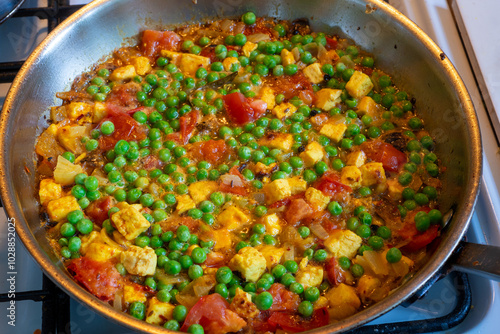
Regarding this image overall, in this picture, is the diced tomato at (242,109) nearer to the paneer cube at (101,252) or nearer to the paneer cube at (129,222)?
the paneer cube at (129,222)

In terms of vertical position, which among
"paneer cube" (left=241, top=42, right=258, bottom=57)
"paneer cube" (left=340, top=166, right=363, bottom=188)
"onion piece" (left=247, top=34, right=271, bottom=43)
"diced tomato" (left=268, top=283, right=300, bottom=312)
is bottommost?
"diced tomato" (left=268, top=283, right=300, bottom=312)

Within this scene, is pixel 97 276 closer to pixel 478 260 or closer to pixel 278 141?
pixel 278 141

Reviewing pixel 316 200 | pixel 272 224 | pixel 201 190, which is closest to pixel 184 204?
pixel 201 190

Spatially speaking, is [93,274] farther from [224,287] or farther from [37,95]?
[37,95]

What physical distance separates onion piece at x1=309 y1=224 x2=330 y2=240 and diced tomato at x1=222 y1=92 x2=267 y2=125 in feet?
2.90

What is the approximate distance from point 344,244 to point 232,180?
0.76m

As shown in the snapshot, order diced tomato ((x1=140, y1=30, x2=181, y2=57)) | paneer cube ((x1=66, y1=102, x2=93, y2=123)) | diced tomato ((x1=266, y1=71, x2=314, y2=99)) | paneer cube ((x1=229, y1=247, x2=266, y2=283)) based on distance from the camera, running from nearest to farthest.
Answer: paneer cube ((x1=229, y1=247, x2=266, y2=283)), paneer cube ((x1=66, y1=102, x2=93, y2=123)), diced tomato ((x1=266, y1=71, x2=314, y2=99)), diced tomato ((x1=140, y1=30, x2=181, y2=57))

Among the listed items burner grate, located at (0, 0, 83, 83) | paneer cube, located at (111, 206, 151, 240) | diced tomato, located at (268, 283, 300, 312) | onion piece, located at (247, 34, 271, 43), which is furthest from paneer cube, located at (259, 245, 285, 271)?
burner grate, located at (0, 0, 83, 83)

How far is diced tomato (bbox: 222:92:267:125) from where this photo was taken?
322 centimetres

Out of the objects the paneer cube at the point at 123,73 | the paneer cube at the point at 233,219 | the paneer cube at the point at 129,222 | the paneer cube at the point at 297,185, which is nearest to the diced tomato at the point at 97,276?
the paneer cube at the point at 129,222

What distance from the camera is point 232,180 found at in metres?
2.93

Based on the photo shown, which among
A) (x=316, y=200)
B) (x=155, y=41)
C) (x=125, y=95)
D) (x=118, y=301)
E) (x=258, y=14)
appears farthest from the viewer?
(x=258, y=14)

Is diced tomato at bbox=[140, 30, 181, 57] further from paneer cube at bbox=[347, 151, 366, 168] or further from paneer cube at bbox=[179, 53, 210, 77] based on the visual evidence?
paneer cube at bbox=[347, 151, 366, 168]

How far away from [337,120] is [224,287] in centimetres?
141
